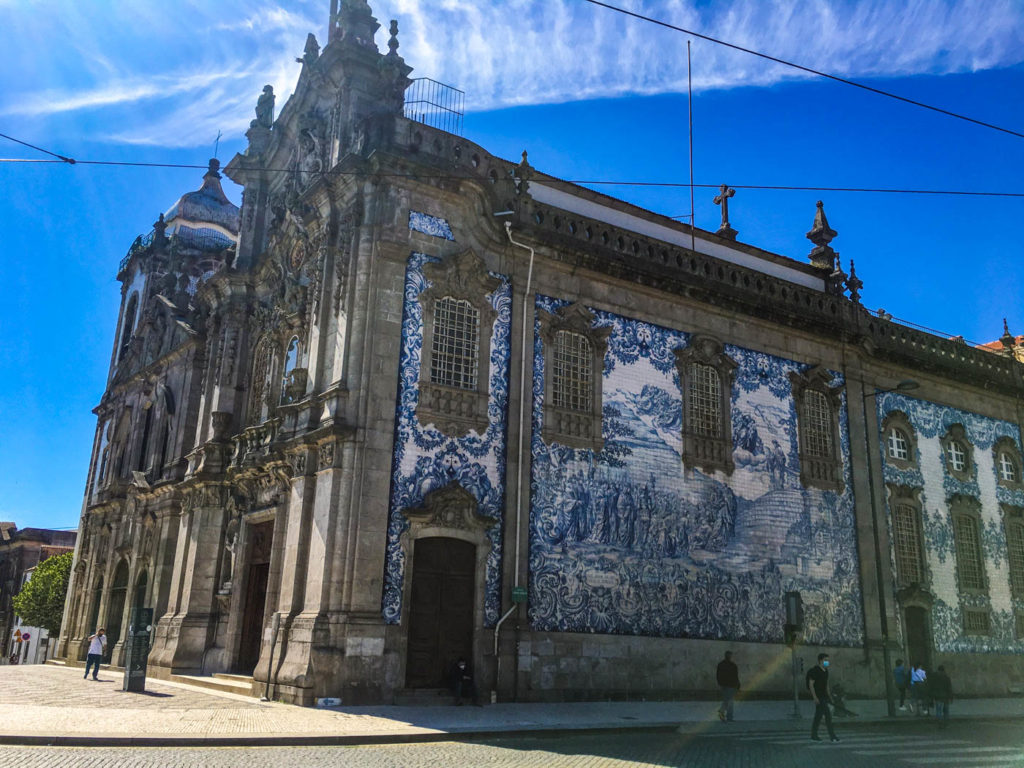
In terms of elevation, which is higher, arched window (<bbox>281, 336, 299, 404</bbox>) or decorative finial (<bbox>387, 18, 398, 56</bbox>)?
decorative finial (<bbox>387, 18, 398, 56</bbox>)

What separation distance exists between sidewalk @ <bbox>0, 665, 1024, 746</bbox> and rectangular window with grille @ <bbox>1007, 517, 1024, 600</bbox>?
8.51 metres

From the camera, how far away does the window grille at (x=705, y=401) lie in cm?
2350

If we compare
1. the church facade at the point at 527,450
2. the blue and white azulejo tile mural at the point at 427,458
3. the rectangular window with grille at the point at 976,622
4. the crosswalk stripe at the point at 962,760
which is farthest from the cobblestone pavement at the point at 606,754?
the rectangular window with grille at the point at 976,622

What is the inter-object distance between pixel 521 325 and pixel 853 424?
11.3m

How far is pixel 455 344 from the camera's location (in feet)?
65.8

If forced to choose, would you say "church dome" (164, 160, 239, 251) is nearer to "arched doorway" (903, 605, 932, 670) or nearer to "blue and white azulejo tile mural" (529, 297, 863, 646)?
"blue and white azulejo tile mural" (529, 297, 863, 646)

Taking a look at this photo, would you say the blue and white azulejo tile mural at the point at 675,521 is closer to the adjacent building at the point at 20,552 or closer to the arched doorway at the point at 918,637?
the arched doorway at the point at 918,637

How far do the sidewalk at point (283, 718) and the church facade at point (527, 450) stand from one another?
1.27 metres

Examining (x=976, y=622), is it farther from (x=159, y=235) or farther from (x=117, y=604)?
(x=159, y=235)

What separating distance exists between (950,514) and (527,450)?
15490 mm

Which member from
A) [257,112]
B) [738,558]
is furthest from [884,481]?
[257,112]

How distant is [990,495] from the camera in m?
29.5

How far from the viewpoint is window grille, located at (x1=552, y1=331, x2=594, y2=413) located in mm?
21344

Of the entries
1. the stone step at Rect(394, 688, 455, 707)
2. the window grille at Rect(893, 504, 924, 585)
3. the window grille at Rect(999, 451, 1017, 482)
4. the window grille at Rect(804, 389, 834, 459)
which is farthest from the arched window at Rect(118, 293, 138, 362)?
the window grille at Rect(999, 451, 1017, 482)
